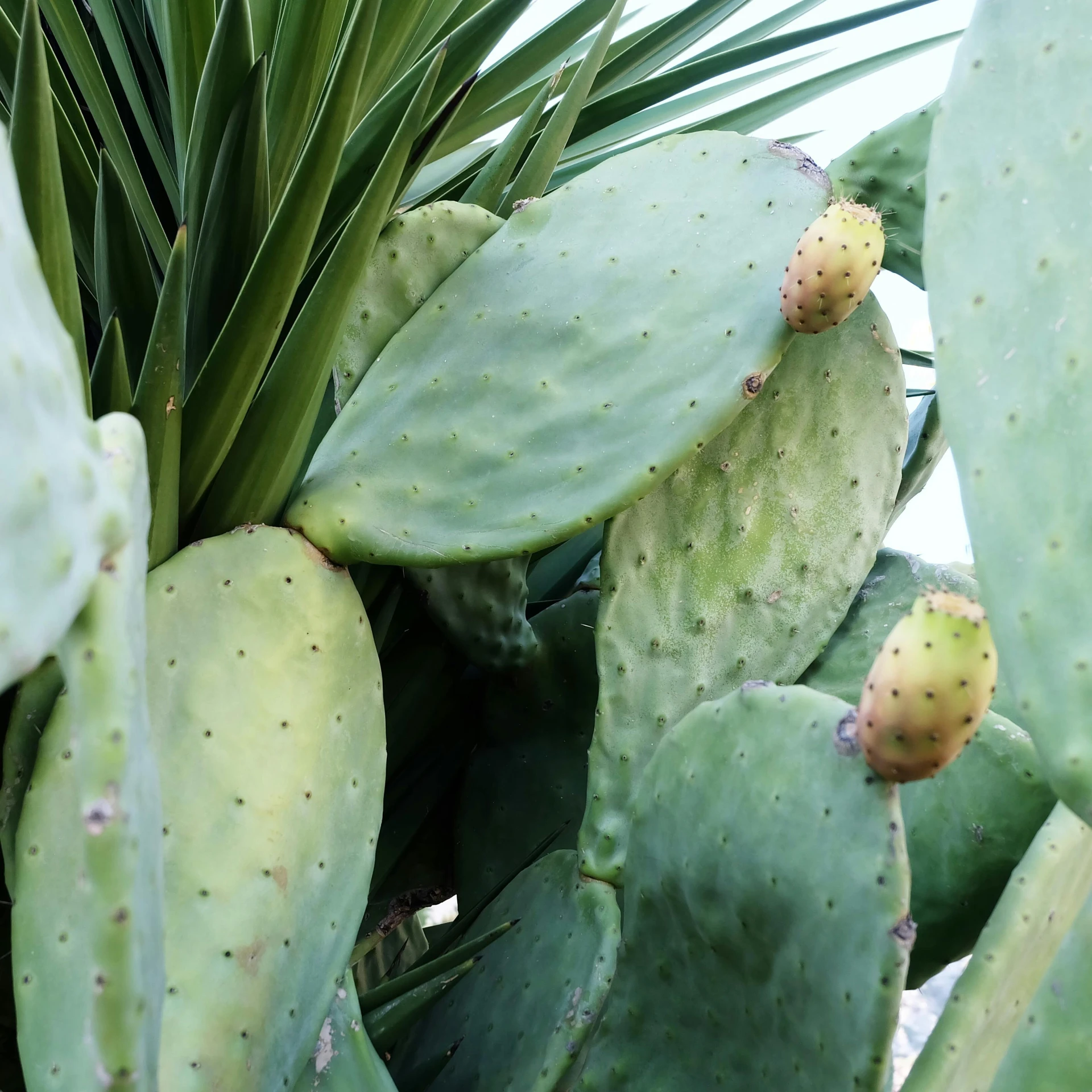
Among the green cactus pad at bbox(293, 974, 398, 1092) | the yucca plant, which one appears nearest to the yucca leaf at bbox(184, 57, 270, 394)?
the yucca plant

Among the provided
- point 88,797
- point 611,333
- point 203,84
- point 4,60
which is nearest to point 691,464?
point 611,333

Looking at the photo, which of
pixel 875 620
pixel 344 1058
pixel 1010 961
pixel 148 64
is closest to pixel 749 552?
pixel 875 620

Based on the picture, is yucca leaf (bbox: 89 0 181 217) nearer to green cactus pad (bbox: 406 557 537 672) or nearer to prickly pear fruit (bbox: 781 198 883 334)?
green cactus pad (bbox: 406 557 537 672)

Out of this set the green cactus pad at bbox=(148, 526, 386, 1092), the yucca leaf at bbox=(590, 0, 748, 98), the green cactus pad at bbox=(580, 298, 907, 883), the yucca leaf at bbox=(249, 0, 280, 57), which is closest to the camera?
the green cactus pad at bbox=(148, 526, 386, 1092)

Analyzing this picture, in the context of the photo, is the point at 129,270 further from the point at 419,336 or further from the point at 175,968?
the point at 175,968

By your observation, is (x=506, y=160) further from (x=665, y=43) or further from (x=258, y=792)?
(x=258, y=792)

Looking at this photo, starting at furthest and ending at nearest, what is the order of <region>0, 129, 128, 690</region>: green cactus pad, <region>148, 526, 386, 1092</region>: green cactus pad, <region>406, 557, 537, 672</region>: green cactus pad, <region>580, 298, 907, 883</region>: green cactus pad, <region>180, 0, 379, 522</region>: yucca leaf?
<region>406, 557, 537, 672</region>: green cactus pad, <region>580, 298, 907, 883</region>: green cactus pad, <region>180, 0, 379, 522</region>: yucca leaf, <region>148, 526, 386, 1092</region>: green cactus pad, <region>0, 129, 128, 690</region>: green cactus pad

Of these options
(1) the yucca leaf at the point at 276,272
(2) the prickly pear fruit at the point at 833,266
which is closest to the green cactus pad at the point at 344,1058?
(1) the yucca leaf at the point at 276,272
